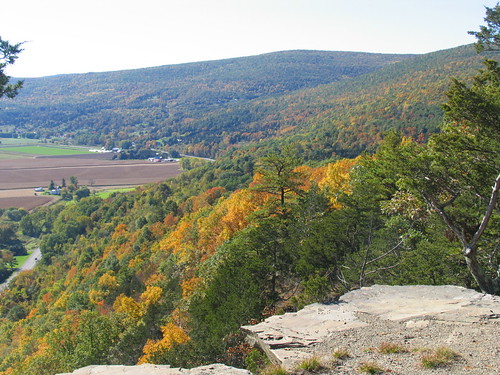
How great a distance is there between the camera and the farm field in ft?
451

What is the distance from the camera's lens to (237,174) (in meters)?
99.0

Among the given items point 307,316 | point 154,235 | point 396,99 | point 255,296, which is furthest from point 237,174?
point 307,316

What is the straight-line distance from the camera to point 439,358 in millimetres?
9531

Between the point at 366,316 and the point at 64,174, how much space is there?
168500 millimetres

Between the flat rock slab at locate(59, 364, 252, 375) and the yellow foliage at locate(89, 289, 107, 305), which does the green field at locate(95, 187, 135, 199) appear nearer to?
the yellow foliage at locate(89, 289, 107, 305)

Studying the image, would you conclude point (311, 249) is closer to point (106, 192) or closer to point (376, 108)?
point (376, 108)

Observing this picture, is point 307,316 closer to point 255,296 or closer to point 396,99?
point 255,296

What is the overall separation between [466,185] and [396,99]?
108182 millimetres

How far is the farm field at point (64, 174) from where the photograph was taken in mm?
137375

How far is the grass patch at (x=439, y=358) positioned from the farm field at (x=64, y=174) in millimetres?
135671

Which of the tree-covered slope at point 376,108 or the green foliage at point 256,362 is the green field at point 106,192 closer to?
the tree-covered slope at point 376,108

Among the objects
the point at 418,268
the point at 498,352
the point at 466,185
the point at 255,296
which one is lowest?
the point at 255,296

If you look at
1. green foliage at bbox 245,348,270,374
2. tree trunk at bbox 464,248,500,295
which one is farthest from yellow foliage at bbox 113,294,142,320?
tree trunk at bbox 464,248,500,295

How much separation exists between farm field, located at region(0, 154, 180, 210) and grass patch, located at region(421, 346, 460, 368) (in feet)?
445
